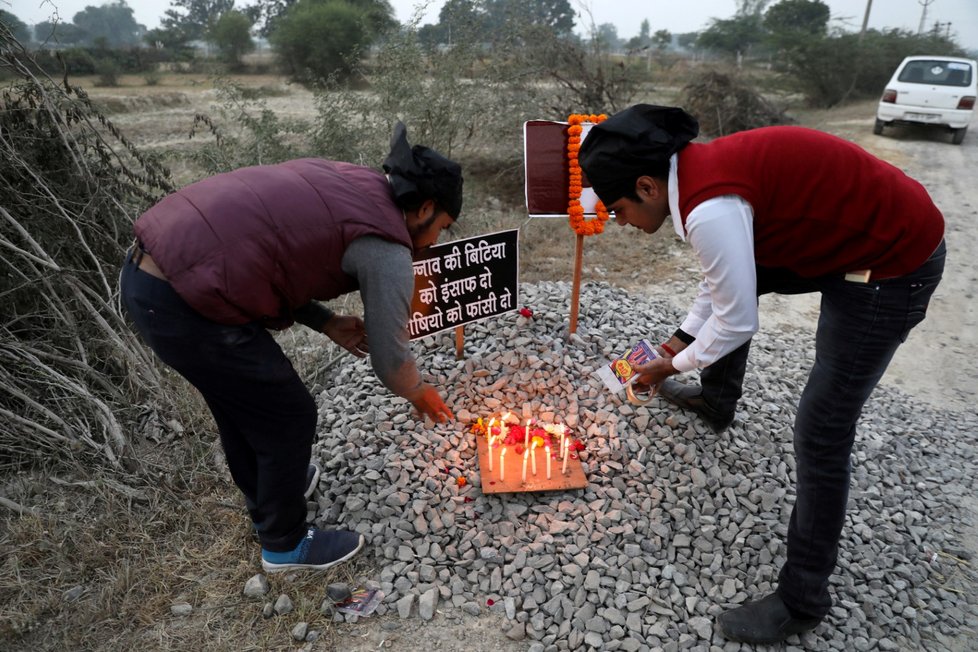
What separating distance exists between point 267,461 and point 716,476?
7.07 ft

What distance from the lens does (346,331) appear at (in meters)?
2.73

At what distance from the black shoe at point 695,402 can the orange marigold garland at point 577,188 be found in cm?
110

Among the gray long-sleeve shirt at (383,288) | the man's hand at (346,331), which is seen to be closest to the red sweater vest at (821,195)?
the gray long-sleeve shirt at (383,288)

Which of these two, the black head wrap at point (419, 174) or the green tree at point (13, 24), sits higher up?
the green tree at point (13, 24)

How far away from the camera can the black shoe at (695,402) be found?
322 centimetres

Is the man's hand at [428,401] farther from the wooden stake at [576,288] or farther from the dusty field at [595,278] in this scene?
the wooden stake at [576,288]

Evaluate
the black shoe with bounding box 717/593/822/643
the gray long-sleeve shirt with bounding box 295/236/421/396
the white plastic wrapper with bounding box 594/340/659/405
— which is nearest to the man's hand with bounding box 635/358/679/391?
the white plastic wrapper with bounding box 594/340/659/405

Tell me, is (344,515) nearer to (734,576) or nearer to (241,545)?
(241,545)

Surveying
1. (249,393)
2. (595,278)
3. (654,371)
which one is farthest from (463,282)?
(595,278)

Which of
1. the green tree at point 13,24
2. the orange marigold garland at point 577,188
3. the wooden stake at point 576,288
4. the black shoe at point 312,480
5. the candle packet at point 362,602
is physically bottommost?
the candle packet at point 362,602

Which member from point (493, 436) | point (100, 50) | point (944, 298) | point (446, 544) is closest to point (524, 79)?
point (944, 298)

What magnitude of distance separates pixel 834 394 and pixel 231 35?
3429cm

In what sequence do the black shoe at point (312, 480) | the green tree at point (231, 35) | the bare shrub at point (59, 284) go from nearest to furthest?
the black shoe at point (312, 480) → the bare shrub at point (59, 284) → the green tree at point (231, 35)

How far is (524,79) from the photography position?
9.31 meters
